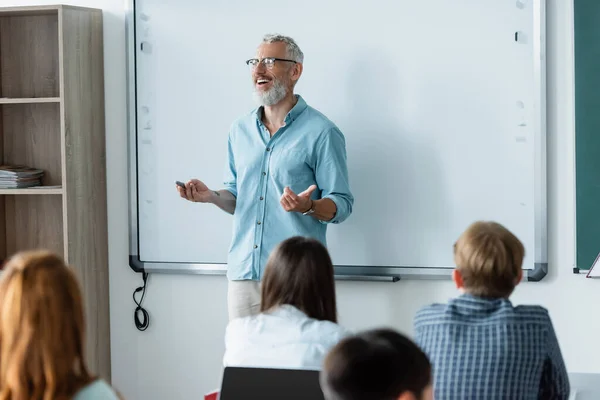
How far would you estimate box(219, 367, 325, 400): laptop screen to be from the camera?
192cm

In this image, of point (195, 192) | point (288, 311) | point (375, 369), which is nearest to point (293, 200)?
point (195, 192)

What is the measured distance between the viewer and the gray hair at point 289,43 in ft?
11.4

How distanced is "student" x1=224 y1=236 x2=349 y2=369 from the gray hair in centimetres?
131

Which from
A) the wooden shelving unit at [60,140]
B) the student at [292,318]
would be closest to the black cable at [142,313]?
the wooden shelving unit at [60,140]

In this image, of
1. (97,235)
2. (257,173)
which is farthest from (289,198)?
(97,235)

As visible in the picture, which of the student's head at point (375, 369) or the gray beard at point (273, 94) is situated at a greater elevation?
the gray beard at point (273, 94)

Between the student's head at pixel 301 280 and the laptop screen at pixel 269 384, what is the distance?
34 centimetres

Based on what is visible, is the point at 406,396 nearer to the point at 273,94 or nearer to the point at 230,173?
the point at 273,94

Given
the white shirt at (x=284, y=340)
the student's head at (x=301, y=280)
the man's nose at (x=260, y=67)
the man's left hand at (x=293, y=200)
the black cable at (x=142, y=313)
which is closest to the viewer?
the white shirt at (x=284, y=340)

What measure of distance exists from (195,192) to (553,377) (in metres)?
1.71

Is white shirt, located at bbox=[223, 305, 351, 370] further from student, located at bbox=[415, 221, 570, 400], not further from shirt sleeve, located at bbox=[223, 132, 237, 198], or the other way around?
shirt sleeve, located at bbox=[223, 132, 237, 198]

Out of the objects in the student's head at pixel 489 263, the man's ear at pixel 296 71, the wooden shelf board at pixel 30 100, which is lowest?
the student's head at pixel 489 263

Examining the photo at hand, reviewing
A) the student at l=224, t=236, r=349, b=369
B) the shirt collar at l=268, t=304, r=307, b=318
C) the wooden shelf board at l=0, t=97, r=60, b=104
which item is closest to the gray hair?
the wooden shelf board at l=0, t=97, r=60, b=104

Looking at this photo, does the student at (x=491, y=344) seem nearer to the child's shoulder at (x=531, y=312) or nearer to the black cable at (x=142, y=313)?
the child's shoulder at (x=531, y=312)
